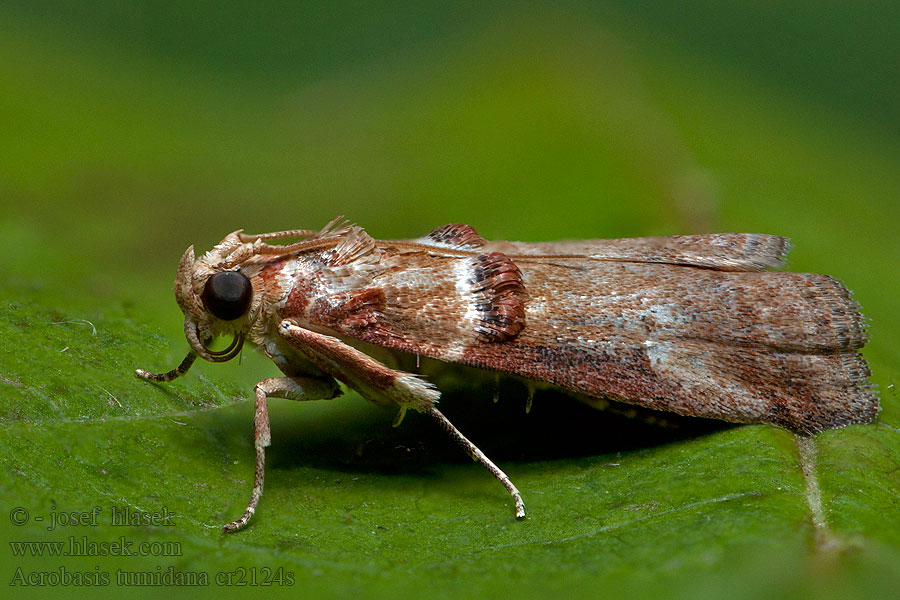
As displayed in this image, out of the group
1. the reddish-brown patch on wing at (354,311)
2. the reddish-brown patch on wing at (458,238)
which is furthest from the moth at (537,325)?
the reddish-brown patch on wing at (458,238)

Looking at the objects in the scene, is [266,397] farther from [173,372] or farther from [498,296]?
[498,296]

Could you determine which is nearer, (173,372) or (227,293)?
(227,293)

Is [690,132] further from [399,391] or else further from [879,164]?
Answer: [399,391]

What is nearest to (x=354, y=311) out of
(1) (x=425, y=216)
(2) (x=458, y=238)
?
(2) (x=458, y=238)

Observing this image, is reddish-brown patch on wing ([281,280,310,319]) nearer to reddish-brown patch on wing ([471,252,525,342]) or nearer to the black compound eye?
the black compound eye

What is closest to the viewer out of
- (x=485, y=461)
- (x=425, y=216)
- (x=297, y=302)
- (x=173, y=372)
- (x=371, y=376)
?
(x=485, y=461)

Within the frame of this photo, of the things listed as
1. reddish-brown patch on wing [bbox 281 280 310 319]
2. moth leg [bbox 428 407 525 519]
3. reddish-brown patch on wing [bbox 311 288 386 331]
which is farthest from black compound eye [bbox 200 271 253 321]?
moth leg [bbox 428 407 525 519]

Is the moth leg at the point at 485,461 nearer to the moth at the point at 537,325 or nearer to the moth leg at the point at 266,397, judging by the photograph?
the moth at the point at 537,325

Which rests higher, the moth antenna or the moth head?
the moth head
